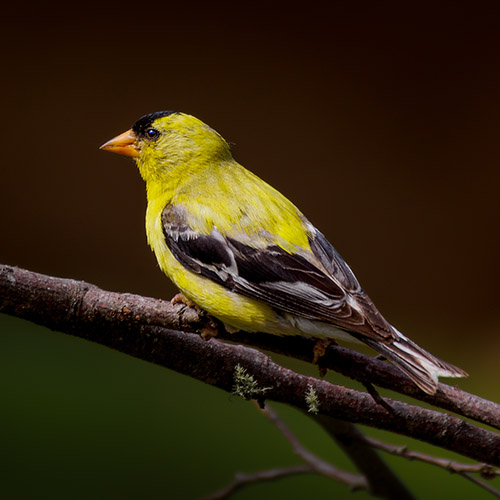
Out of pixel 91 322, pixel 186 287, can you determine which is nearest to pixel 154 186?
pixel 186 287

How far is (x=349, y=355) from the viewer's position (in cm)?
96

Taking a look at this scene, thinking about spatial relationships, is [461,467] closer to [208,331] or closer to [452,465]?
[452,465]

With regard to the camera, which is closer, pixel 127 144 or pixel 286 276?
pixel 286 276

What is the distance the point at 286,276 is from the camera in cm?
103

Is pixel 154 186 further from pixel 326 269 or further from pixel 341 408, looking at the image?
pixel 341 408

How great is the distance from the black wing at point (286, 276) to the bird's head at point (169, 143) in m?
0.17

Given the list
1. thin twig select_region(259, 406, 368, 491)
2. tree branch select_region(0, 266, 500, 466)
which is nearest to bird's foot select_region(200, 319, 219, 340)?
tree branch select_region(0, 266, 500, 466)

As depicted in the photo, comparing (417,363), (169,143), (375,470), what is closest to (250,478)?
(375,470)

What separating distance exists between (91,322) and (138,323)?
7cm

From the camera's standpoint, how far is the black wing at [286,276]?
965mm

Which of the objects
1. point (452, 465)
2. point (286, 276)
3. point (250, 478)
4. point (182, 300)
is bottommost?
point (250, 478)

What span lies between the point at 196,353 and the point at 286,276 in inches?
7.4

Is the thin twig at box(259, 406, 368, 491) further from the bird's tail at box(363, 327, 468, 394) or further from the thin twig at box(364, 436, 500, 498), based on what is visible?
the bird's tail at box(363, 327, 468, 394)

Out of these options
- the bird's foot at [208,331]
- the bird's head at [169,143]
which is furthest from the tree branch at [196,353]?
the bird's head at [169,143]
